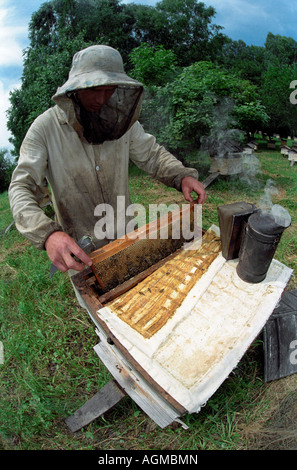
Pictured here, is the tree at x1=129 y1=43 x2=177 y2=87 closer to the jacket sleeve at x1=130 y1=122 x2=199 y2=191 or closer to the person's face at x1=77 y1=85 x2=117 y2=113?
the jacket sleeve at x1=130 y1=122 x2=199 y2=191

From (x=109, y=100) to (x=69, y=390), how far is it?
7.93 feet

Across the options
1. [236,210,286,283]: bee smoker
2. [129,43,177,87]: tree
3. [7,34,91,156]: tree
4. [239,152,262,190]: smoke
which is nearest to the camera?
[236,210,286,283]: bee smoker

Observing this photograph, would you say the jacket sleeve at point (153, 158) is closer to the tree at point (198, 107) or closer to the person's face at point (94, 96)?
the person's face at point (94, 96)

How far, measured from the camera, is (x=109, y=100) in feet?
7.40

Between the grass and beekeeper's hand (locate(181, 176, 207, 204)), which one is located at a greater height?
beekeeper's hand (locate(181, 176, 207, 204))

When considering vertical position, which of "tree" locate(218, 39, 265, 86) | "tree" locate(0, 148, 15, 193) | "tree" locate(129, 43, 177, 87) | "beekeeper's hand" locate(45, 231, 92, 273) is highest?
"tree" locate(218, 39, 265, 86)

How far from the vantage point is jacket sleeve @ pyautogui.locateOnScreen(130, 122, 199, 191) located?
8.64ft

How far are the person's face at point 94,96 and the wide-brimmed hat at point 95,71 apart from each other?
10 centimetres

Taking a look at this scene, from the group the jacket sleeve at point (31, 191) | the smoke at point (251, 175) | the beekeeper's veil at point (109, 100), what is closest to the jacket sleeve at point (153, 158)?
the beekeeper's veil at point (109, 100)

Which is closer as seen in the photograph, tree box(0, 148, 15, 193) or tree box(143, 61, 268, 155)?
tree box(143, 61, 268, 155)

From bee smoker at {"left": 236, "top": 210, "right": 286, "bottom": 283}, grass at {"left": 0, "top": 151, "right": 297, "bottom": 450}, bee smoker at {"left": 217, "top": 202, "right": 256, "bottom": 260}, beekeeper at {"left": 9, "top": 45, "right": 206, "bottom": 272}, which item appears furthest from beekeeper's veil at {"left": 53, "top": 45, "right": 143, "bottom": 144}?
grass at {"left": 0, "top": 151, "right": 297, "bottom": 450}

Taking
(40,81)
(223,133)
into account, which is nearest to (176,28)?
(40,81)
